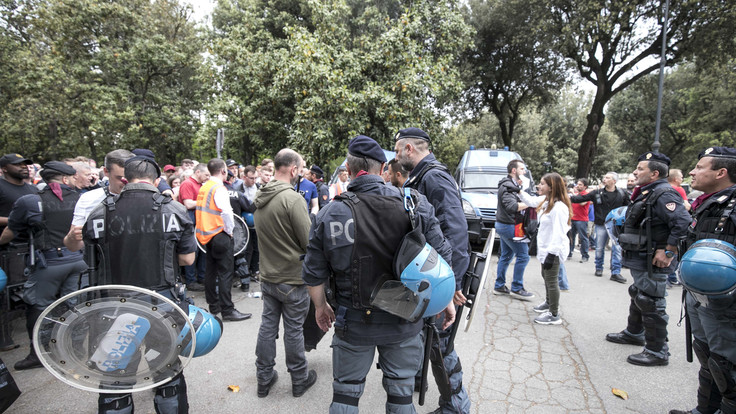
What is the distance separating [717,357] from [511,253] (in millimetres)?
3438

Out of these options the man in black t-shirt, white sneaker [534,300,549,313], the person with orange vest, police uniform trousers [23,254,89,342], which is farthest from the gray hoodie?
white sneaker [534,300,549,313]

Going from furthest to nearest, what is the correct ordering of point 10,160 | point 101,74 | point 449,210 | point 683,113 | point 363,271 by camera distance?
point 683,113
point 101,74
point 10,160
point 449,210
point 363,271

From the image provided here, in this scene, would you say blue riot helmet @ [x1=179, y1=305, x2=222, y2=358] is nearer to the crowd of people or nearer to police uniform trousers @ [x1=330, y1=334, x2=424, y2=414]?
the crowd of people

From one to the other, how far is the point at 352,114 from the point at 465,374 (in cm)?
968

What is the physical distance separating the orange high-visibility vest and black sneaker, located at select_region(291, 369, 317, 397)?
7.19 ft

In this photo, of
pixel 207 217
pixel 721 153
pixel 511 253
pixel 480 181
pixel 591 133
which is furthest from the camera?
pixel 591 133

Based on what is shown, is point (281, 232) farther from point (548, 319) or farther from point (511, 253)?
point (511, 253)

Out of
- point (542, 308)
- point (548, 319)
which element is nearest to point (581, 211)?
point (542, 308)

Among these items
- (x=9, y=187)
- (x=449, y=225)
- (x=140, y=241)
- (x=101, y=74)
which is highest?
(x=101, y=74)

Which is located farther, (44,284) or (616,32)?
(616,32)

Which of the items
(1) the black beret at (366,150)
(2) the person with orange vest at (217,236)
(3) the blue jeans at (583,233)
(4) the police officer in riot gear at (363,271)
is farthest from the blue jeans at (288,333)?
(3) the blue jeans at (583,233)

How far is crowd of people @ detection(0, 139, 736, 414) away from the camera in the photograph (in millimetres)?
2133

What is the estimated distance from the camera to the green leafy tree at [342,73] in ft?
38.5

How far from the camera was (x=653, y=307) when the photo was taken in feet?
12.0
